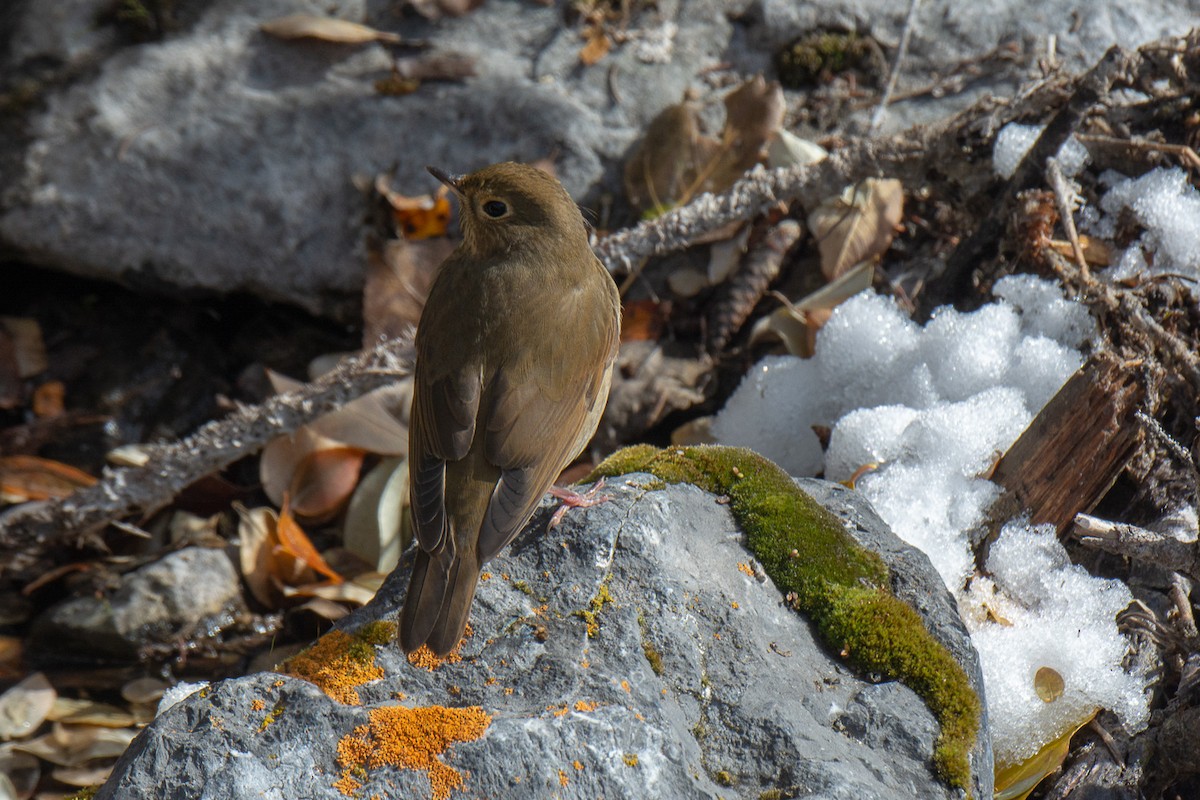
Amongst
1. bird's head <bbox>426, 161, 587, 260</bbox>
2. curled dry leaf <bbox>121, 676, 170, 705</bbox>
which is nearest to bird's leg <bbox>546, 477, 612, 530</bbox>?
bird's head <bbox>426, 161, 587, 260</bbox>

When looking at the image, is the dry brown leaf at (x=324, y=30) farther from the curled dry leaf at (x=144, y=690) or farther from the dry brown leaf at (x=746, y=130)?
the curled dry leaf at (x=144, y=690)

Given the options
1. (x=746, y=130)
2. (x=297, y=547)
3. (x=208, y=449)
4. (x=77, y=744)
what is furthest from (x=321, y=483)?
(x=746, y=130)

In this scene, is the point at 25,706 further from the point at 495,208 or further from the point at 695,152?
the point at 695,152

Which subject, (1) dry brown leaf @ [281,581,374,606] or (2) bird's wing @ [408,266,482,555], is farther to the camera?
(1) dry brown leaf @ [281,581,374,606]

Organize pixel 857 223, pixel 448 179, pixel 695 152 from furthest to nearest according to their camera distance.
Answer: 1. pixel 695 152
2. pixel 857 223
3. pixel 448 179

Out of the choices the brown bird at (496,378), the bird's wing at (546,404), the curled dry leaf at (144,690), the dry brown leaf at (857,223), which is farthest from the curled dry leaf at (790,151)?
the curled dry leaf at (144,690)

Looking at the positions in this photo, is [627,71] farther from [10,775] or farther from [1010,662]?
[10,775]

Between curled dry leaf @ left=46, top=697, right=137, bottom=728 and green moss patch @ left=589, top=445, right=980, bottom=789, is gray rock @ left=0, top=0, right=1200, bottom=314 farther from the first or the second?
green moss patch @ left=589, top=445, right=980, bottom=789
